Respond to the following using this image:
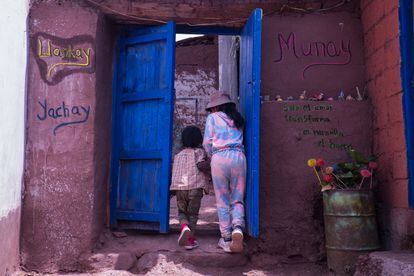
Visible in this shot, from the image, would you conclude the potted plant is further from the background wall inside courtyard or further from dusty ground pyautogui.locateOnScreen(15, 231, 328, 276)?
the background wall inside courtyard

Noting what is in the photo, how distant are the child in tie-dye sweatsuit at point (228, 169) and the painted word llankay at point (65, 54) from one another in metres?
1.41

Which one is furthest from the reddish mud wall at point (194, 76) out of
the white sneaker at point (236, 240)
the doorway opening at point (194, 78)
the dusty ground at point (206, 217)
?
the white sneaker at point (236, 240)

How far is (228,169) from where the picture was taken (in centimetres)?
474

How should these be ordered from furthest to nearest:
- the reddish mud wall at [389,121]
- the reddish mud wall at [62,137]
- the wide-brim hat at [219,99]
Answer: the wide-brim hat at [219,99], the reddish mud wall at [62,137], the reddish mud wall at [389,121]

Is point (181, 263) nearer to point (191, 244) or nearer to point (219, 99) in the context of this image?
point (191, 244)

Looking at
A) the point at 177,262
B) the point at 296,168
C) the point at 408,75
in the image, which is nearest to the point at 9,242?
the point at 177,262

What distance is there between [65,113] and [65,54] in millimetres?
601

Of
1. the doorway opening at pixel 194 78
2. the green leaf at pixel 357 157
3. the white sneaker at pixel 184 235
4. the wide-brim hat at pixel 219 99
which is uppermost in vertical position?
the doorway opening at pixel 194 78

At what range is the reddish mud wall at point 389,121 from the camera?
4281 millimetres

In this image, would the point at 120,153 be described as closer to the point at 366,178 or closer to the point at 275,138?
the point at 275,138

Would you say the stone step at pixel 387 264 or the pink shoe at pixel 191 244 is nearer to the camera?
the stone step at pixel 387 264

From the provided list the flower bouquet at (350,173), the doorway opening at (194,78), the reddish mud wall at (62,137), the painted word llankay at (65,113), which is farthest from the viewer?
the doorway opening at (194,78)

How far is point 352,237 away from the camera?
4301 mm

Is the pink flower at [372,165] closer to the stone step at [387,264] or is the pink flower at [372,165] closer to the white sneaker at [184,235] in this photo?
the stone step at [387,264]
